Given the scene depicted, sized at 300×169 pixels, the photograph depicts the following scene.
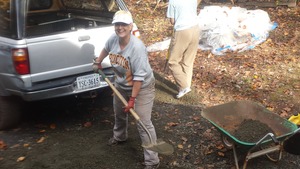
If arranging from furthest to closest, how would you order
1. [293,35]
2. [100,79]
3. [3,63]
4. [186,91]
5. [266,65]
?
[293,35] < [266,65] < [186,91] < [100,79] < [3,63]

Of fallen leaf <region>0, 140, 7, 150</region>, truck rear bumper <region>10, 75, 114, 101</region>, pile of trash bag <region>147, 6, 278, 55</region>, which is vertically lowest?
fallen leaf <region>0, 140, 7, 150</region>

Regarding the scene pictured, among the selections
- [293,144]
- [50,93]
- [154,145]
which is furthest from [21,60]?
[293,144]

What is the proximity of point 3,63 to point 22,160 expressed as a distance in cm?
133

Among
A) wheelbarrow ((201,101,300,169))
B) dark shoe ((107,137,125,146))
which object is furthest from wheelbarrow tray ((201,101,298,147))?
→ dark shoe ((107,137,125,146))

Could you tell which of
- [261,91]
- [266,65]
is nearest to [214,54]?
[266,65]

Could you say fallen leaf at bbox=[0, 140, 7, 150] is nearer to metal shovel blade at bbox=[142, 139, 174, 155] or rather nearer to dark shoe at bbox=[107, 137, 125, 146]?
dark shoe at bbox=[107, 137, 125, 146]

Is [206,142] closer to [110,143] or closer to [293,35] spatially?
[110,143]

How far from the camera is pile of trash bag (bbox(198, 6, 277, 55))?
7793 mm

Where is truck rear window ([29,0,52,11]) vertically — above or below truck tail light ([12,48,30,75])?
above

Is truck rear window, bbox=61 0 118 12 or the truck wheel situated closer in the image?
the truck wheel

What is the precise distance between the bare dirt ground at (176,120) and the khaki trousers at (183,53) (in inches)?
17.1

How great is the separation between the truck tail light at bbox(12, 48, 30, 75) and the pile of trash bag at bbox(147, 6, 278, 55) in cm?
456

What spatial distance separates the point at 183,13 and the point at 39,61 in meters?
2.53

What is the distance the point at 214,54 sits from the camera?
25.1ft
